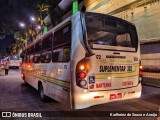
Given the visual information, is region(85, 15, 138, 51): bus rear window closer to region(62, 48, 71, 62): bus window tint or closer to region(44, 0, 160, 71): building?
region(62, 48, 71, 62): bus window tint

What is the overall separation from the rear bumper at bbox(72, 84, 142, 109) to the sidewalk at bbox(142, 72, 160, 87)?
5.31 meters

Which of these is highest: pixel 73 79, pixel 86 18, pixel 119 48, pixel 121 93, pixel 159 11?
pixel 159 11

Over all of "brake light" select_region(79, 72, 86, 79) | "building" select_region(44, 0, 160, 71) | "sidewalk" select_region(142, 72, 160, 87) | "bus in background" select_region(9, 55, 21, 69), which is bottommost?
"sidewalk" select_region(142, 72, 160, 87)

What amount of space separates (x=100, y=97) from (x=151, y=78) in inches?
272

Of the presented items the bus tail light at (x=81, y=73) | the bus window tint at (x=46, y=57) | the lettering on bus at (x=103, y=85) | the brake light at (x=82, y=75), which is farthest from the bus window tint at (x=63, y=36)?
the lettering on bus at (x=103, y=85)

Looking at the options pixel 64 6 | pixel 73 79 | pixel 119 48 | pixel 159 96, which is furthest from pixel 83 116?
pixel 64 6

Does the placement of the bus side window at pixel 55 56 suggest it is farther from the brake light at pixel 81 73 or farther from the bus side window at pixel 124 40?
the bus side window at pixel 124 40

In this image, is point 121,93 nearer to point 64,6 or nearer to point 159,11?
point 159,11

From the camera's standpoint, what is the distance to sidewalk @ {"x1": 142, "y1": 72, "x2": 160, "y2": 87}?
32.2 feet

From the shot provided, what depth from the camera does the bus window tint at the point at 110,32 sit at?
466 cm

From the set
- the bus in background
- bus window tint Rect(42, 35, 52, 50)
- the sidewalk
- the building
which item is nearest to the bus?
bus window tint Rect(42, 35, 52, 50)

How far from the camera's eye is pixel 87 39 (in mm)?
4426

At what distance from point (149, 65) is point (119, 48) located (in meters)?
6.41

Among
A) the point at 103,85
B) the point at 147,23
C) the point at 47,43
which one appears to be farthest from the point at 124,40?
the point at 147,23
